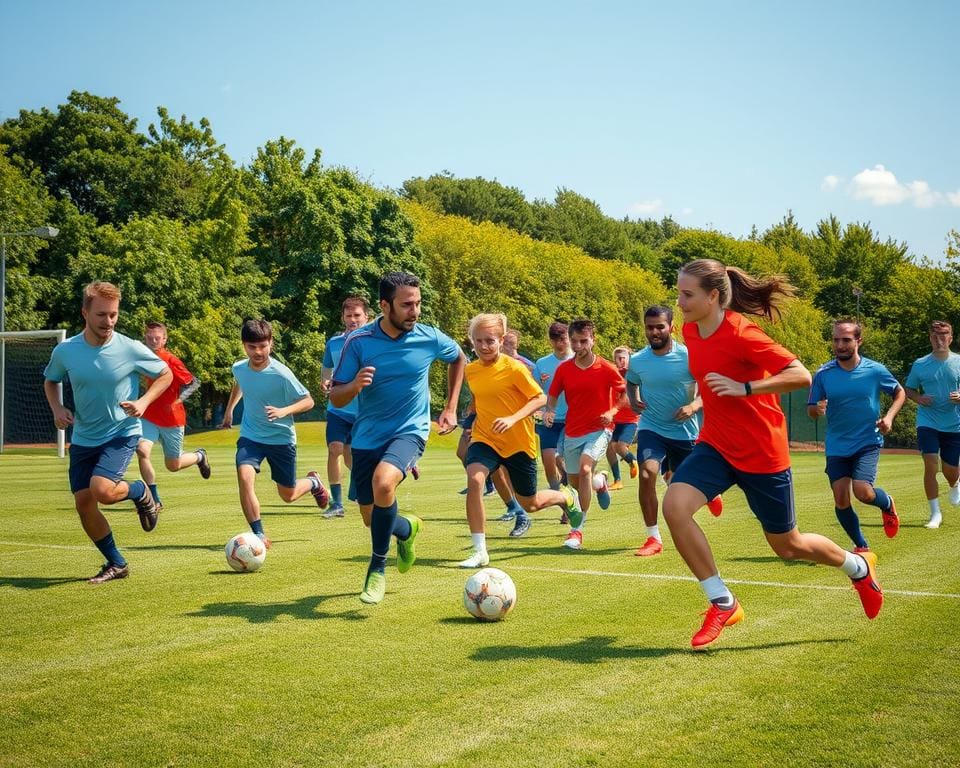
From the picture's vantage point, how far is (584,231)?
9756cm

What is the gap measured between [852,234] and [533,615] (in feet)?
297

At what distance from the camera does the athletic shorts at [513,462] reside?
1002 cm

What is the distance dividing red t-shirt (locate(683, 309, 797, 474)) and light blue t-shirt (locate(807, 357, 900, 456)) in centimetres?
401

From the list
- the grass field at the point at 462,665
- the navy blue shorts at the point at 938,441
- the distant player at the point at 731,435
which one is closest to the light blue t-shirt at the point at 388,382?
the grass field at the point at 462,665

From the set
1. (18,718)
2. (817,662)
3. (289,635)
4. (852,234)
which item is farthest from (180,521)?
(852,234)

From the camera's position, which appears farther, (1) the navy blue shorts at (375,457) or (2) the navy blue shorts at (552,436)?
(2) the navy blue shorts at (552,436)

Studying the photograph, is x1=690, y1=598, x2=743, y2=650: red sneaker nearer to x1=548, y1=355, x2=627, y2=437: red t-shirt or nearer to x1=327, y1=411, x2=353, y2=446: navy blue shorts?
x1=548, y1=355, x2=627, y2=437: red t-shirt

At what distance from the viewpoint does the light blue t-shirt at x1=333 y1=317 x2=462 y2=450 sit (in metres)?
7.90

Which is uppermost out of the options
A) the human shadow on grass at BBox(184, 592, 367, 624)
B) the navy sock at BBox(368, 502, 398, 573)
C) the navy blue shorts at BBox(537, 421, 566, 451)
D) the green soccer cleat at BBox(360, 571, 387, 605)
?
the navy blue shorts at BBox(537, 421, 566, 451)

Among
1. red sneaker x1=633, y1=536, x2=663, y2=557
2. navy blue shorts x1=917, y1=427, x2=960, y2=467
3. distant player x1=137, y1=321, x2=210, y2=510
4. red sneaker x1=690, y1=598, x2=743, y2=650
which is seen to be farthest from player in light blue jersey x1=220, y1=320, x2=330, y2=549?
navy blue shorts x1=917, y1=427, x2=960, y2=467

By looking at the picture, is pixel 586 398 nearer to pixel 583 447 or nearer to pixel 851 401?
pixel 583 447

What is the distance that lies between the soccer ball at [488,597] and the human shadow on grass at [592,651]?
710 millimetres

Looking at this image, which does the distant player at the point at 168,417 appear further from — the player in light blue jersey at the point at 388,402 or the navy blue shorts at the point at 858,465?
the navy blue shorts at the point at 858,465

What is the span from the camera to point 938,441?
47.7 ft
